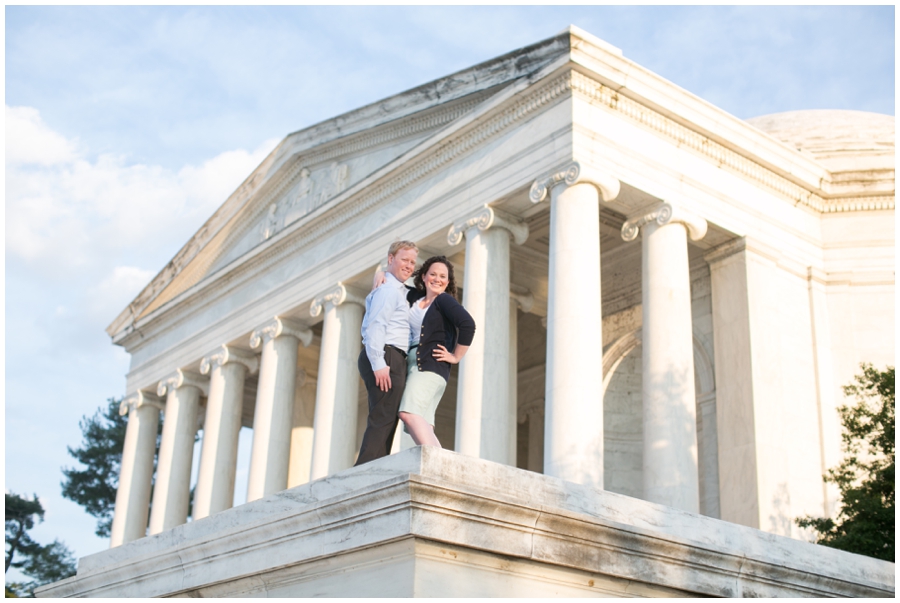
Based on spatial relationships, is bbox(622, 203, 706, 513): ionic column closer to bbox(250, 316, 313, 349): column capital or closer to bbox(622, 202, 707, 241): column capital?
bbox(622, 202, 707, 241): column capital

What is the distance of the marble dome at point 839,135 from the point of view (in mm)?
34188

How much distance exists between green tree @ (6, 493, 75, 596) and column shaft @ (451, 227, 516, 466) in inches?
1884

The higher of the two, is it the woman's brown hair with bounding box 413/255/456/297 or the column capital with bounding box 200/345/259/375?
the column capital with bounding box 200/345/259/375

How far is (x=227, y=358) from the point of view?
42281 mm

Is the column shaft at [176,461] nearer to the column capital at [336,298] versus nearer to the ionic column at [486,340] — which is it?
the column capital at [336,298]

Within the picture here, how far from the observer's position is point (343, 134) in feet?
126

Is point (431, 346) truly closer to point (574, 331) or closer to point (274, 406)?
point (574, 331)

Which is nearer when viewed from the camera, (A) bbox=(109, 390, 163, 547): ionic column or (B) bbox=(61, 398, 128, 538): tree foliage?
(A) bbox=(109, 390, 163, 547): ionic column

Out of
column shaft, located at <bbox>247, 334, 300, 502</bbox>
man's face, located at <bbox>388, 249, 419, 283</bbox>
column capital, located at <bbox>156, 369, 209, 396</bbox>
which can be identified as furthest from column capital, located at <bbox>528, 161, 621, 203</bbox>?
column capital, located at <bbox>156, 369, 209, 396</bbox>

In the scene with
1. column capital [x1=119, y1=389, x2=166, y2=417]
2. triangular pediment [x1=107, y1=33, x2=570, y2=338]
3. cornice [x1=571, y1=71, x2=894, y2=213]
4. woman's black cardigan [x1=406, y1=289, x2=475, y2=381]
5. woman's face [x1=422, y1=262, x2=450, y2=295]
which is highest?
triangular pediment [x1=107, y1=33, x2=570, y2=338]

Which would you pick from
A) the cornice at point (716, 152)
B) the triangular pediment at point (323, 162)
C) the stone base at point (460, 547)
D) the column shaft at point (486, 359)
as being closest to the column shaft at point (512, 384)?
the column shaft at point (486, 359)

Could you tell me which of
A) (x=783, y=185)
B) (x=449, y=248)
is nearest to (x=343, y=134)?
(x=449, y=248)

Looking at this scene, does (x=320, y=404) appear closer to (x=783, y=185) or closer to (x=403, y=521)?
(x=783, y=185)

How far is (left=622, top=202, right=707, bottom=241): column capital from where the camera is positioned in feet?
94.5
